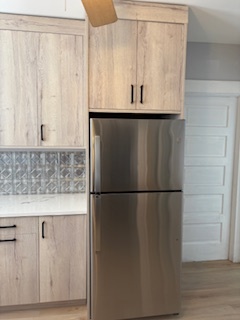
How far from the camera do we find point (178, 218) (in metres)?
2.12

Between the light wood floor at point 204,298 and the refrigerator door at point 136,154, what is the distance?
3.78 feet

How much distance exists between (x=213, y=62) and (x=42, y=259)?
2706 millimetres

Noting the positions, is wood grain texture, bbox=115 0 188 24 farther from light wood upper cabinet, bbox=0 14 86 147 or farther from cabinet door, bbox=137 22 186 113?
light wood upper cabinet, bbox=0 14 86 147

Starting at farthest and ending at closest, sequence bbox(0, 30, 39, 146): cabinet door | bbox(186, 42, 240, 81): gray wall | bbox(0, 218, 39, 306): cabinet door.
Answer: bbox(186, 42, 240, 81): gray wall, bbox(0, 30, 39, 146): cabinet door, bbox(0, 218, 39, 306): cabinet door

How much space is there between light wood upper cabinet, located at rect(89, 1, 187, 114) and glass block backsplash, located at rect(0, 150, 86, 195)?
0.94m

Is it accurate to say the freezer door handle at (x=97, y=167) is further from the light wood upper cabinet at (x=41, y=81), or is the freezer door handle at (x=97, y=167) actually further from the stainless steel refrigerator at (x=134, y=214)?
the light wood upper cabinet at (x=41, y=81)

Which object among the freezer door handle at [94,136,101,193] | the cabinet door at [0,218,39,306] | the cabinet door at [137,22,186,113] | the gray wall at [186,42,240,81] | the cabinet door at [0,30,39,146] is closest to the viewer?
the freezer door handle at [94,136,101,193]

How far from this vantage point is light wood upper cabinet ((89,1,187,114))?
2.01m

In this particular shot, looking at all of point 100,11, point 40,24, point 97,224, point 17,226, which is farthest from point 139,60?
point 17,226

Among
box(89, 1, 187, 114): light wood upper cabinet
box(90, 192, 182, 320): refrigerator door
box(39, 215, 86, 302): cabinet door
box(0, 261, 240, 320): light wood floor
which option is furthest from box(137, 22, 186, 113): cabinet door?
box(0, 261, 240, 320): light wood floor

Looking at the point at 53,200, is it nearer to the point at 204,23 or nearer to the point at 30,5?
the point at 30,5

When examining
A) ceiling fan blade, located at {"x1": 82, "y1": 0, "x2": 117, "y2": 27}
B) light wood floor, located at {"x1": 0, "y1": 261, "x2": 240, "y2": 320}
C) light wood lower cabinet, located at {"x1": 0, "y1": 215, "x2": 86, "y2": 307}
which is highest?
ceiling fan blade, located at {"x1": 82, "y1": 0, "x2": 117, "y2": 27}

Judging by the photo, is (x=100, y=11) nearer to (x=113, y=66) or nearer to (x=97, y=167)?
(x=113, y=66)

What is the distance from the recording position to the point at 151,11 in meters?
2.02
